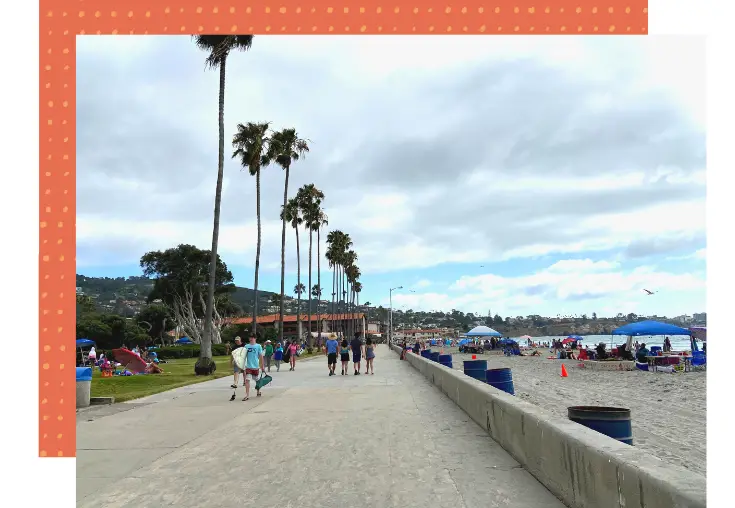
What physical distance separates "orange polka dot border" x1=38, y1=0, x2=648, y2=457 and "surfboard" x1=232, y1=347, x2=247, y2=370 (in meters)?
10.1

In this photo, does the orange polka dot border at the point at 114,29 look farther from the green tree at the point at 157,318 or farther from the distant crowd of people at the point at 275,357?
the green tree at the point at 157,318

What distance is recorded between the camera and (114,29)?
403 cm

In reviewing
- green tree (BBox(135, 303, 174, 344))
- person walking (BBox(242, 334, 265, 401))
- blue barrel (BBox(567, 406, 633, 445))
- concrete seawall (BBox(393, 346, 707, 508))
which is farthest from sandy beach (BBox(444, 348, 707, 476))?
green tree (BBox(135, 303, 174, 344))

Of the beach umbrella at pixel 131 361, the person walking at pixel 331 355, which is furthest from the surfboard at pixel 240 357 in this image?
the beach umbrella at pixel 131 361

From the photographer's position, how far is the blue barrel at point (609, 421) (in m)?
5.21

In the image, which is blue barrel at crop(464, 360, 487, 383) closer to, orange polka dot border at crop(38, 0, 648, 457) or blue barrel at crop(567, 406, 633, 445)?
blue barrel at crop(567, 406, 633, 445)

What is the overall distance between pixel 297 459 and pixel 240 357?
25.9ft

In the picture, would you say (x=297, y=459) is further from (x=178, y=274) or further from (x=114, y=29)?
(x=178, y=274)

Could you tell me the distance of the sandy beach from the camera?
8.70 metres

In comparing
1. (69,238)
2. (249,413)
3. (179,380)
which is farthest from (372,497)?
(179,380)

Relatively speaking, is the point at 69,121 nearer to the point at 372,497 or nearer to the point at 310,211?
the point at 372,497

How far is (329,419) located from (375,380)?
9.37 metres

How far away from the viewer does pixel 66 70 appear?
13.5 feet

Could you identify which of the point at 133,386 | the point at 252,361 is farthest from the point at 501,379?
the point at 133,386
